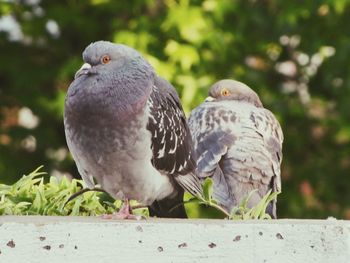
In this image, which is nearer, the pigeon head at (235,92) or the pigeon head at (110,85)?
the pigeon head at (110,85)

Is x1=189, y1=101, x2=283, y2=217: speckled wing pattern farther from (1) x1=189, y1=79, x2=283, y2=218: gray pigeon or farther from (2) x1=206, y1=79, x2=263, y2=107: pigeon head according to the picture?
(2) x1=206, y1=79, x2=263, y2=107: pigeon head

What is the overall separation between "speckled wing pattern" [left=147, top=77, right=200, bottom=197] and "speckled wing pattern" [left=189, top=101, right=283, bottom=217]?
0.30 m

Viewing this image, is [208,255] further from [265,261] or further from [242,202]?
[242,202]

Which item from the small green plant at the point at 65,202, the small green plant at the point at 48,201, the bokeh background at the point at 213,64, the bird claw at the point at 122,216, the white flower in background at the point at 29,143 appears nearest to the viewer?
the bird claw at the point at 122,216

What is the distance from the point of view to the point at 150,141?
4328 millimetres

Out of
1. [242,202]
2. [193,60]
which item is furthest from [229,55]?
[242,202]

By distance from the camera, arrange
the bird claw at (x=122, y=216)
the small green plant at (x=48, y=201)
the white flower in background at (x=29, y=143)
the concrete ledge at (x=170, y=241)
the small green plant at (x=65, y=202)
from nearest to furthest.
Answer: the concrete ledge at (x=170, y=241), the bird claw at (x=122, y=216), the small green plant at (x=65, y=202), the small green plant at (x=48, y=201), the white flower in background at (x=29, y=143)

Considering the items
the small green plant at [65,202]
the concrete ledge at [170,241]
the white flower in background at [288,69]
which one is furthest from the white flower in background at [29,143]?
the concrete ledge at [170,241]

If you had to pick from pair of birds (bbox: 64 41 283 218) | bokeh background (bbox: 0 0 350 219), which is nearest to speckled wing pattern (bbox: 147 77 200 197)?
pair of birds (bbox: 64 41 283 218)

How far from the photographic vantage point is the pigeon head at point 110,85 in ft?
13.5

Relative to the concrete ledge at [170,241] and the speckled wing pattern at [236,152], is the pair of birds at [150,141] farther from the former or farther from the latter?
the concrete ledge at [170,241]

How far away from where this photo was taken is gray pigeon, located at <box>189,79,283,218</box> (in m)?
4.91

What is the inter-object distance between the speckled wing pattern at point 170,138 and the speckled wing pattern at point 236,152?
301 mm

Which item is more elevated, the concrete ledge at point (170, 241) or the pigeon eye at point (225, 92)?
the pigeon eye at point (225, 92)
